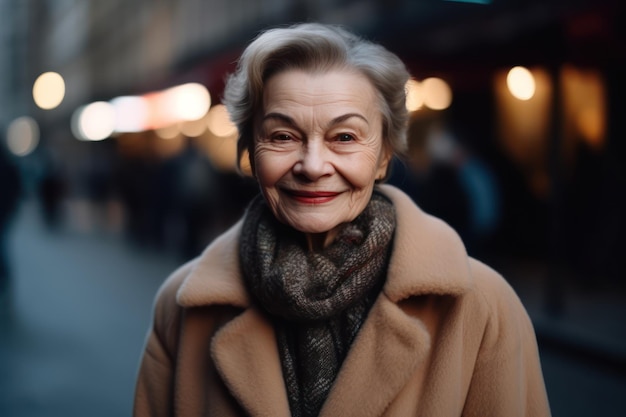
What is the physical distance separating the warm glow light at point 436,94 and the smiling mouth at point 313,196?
11803 mm

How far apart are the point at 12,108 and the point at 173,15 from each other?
286ft

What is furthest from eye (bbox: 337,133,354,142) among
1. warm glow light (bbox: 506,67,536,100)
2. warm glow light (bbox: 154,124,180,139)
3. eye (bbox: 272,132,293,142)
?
warm glow light (bbox: 154,124,180,139)

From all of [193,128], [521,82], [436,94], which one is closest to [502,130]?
[436,94]

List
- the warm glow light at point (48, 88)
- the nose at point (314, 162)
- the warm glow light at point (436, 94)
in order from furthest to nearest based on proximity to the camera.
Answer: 1. the warm glow light at point (48, 88)
2. the warm glow light at point (436, 94)
3. the nose at point (314, 162)

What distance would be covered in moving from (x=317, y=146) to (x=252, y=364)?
2.08ft

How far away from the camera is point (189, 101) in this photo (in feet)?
73.6

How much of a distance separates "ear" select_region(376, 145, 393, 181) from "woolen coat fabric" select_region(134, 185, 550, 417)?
7 centimetres

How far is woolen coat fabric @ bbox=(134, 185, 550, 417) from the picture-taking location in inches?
86.2

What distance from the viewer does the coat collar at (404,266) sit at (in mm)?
2209

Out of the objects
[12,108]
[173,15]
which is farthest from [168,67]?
[12,108]

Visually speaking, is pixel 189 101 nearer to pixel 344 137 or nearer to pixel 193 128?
pixel 193 128

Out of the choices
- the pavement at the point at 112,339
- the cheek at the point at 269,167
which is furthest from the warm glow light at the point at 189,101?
the cheek at the point at 269,167

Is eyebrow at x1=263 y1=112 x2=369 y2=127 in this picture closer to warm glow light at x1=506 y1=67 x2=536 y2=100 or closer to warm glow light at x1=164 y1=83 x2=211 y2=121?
warm glow light at x1=506 y1=67 x2=536 y2=100

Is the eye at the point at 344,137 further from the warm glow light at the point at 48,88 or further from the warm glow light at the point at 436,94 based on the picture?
the warm glow light at the point at 48,88
